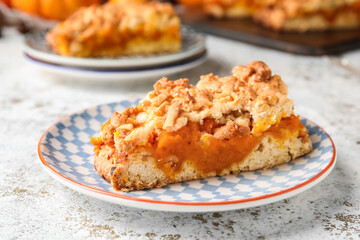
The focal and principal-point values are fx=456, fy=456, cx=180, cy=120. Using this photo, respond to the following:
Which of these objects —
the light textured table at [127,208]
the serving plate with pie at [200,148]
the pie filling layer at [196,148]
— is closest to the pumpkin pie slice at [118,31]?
the light textured table at [127,208]

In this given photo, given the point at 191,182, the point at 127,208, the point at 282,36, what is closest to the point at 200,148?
the point at 191,182

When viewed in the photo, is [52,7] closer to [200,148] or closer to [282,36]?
[282,36]

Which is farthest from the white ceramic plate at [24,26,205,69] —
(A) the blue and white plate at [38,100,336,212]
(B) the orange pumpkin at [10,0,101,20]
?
(B) the orange pumpkin at [10,0,101,20]

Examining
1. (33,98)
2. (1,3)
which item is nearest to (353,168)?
(33,98)

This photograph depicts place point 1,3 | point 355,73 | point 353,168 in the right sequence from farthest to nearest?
point 1,3 < point 355,73 < point 353,168

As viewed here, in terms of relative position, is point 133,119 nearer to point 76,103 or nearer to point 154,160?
point 154,160

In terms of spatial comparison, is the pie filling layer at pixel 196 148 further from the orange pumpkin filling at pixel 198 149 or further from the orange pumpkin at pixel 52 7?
the orange pumpkin at pixel 52 7
